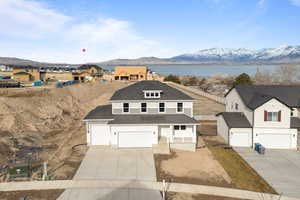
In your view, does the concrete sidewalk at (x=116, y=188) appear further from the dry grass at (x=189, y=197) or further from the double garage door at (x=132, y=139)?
the double garage door at (x=132, y=139)

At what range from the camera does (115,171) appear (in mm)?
19000

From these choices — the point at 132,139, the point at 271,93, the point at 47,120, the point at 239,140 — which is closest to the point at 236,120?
Result: the point at 239,140

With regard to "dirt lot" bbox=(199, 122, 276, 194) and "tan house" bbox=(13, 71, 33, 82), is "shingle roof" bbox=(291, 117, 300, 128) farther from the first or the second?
"tan house" bbox=(13, 71, 33, 82)

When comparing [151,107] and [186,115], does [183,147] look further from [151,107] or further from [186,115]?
[151,107]

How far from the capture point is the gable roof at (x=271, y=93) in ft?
91.0

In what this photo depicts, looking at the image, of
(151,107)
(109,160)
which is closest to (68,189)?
(109,160)

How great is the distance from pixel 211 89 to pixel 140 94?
54180 millimetres

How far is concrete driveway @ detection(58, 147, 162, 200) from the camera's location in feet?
50.1

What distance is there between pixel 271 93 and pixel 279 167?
1278cm

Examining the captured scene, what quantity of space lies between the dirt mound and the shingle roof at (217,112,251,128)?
55.1 feet

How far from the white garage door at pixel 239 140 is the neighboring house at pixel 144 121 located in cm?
469

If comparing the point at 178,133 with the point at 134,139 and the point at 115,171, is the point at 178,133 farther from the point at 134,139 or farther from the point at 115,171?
the point at 115,171

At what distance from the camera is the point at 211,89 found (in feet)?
254

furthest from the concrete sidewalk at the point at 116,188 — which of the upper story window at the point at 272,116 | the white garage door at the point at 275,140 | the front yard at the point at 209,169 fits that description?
the upper story window at the point at 272,116
